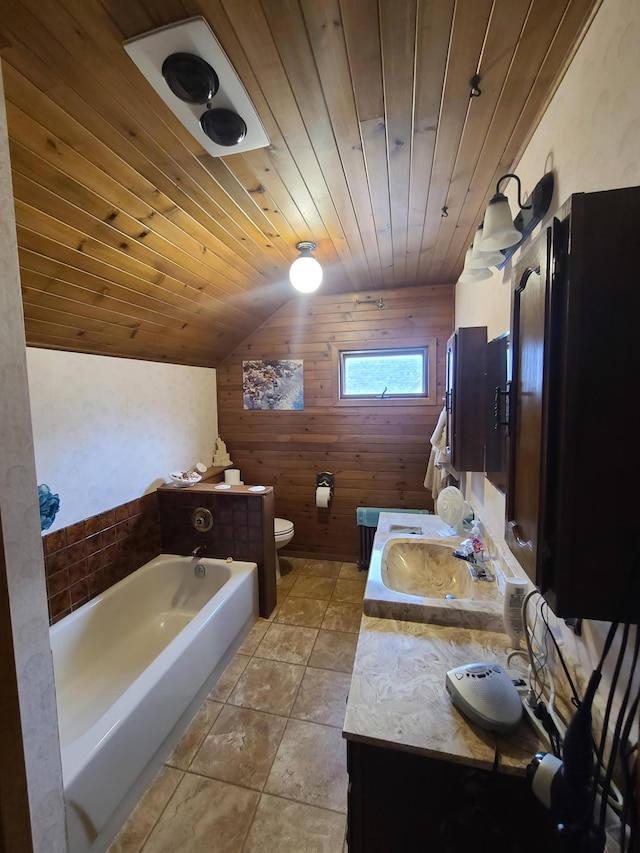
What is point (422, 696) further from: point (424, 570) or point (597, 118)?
point (597, 118)

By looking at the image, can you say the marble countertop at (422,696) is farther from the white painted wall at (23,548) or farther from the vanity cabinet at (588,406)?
the white painted wall at (23,548)

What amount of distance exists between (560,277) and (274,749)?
2.04 m

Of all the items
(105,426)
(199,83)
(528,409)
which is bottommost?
(105,426)

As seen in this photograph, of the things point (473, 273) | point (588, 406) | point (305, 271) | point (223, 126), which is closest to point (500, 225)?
point (473, 273)

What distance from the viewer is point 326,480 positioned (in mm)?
3107

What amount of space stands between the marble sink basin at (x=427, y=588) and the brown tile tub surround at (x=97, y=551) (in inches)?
65.0

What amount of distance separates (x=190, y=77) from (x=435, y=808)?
1991 mm

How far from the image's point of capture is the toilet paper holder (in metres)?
3.10

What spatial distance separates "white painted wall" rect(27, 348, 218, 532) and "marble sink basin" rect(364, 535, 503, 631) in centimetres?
169

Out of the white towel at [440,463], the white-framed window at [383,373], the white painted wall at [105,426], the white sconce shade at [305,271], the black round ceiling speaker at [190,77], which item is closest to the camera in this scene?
the black round ceiling speaker at [190,77]

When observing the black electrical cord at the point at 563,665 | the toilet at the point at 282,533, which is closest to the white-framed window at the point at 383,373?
the toilet at the point at 282,533

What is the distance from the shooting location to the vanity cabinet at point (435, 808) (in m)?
0.77

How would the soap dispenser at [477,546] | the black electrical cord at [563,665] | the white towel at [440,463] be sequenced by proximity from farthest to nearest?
the white towel at [440,463], the soap dispenser at [477,546], the black electrical cord at [563,665]

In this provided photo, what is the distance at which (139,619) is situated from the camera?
2.21 metres
